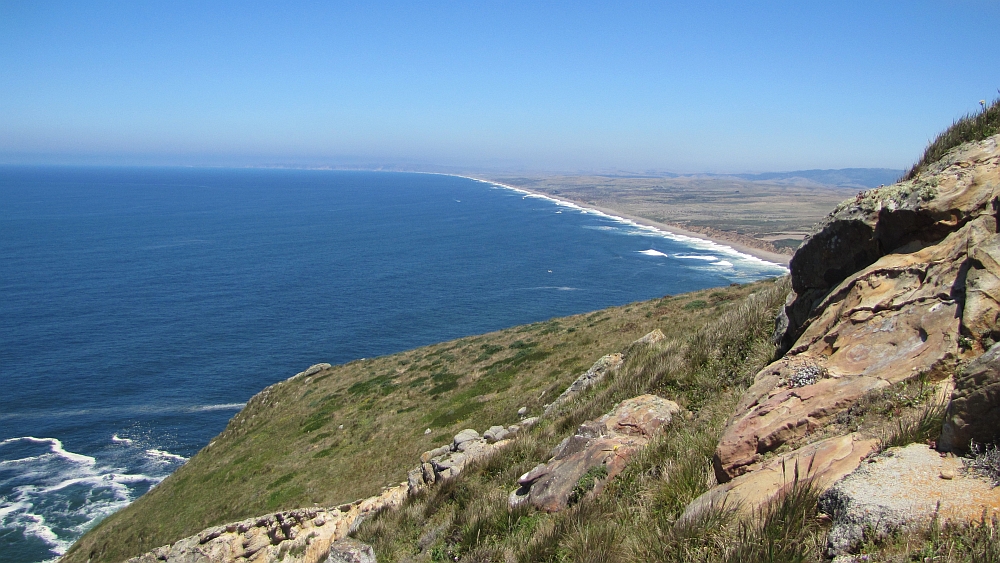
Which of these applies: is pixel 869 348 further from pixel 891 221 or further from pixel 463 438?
pixel 463 438

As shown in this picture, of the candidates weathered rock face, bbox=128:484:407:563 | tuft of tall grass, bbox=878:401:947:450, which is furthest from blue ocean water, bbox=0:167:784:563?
tuft of tall grass, bbox=878:401:947:450

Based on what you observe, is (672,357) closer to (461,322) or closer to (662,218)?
(461,322)

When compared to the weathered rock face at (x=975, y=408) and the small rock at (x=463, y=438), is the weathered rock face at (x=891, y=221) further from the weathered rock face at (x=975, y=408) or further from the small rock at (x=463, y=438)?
the small rock at (x=463, y=438)

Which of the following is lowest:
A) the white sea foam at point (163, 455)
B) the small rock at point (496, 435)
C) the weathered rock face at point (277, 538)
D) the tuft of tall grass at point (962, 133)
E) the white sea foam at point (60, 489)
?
the white sea foam at point (60, 489)

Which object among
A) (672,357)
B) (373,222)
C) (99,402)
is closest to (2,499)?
(99,402)

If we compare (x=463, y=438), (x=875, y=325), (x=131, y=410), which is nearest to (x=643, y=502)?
(x=875, y=325)

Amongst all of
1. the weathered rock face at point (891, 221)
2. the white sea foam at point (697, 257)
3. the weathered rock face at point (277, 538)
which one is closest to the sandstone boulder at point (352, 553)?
the weathered rock face at point (277, 538)

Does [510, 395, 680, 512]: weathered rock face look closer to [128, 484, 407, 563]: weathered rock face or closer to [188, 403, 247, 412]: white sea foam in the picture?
[128, 484, 407, 563]: weathered rock face
